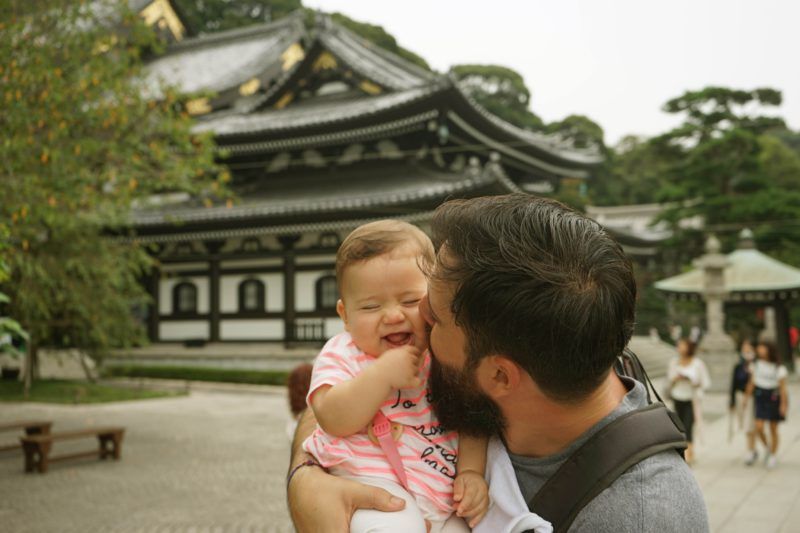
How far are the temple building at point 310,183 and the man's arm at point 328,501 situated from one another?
670 inches

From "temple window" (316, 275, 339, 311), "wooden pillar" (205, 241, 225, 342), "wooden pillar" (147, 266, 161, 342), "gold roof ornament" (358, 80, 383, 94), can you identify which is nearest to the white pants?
"temple window" (316, 275, 339, 311)

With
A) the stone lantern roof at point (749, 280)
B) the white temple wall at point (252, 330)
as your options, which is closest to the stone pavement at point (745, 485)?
the stone lantern roof at point (749, 280)

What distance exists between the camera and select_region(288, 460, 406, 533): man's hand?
5.63ft

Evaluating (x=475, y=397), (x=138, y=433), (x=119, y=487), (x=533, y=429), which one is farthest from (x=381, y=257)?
(x=138, y=433)

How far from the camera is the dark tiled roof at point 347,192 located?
62.2 feet

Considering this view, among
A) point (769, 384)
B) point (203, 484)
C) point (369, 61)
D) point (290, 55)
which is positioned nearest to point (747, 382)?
point (769, 384)

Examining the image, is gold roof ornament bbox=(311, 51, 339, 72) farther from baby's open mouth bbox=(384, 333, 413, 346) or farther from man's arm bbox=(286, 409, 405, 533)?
man's arm bbox=(286, 409, 405, 533)

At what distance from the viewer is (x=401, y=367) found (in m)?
1.83

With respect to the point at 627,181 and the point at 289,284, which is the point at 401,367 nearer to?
the point at 289,284

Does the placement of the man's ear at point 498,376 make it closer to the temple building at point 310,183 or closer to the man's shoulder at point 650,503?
the man's shoulder at point 650,503

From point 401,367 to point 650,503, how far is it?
680mm

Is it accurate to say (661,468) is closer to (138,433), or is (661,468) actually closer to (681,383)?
(681,383)

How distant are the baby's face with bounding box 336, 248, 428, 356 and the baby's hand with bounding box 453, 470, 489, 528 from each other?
39 cm

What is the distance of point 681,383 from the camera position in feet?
31.4
